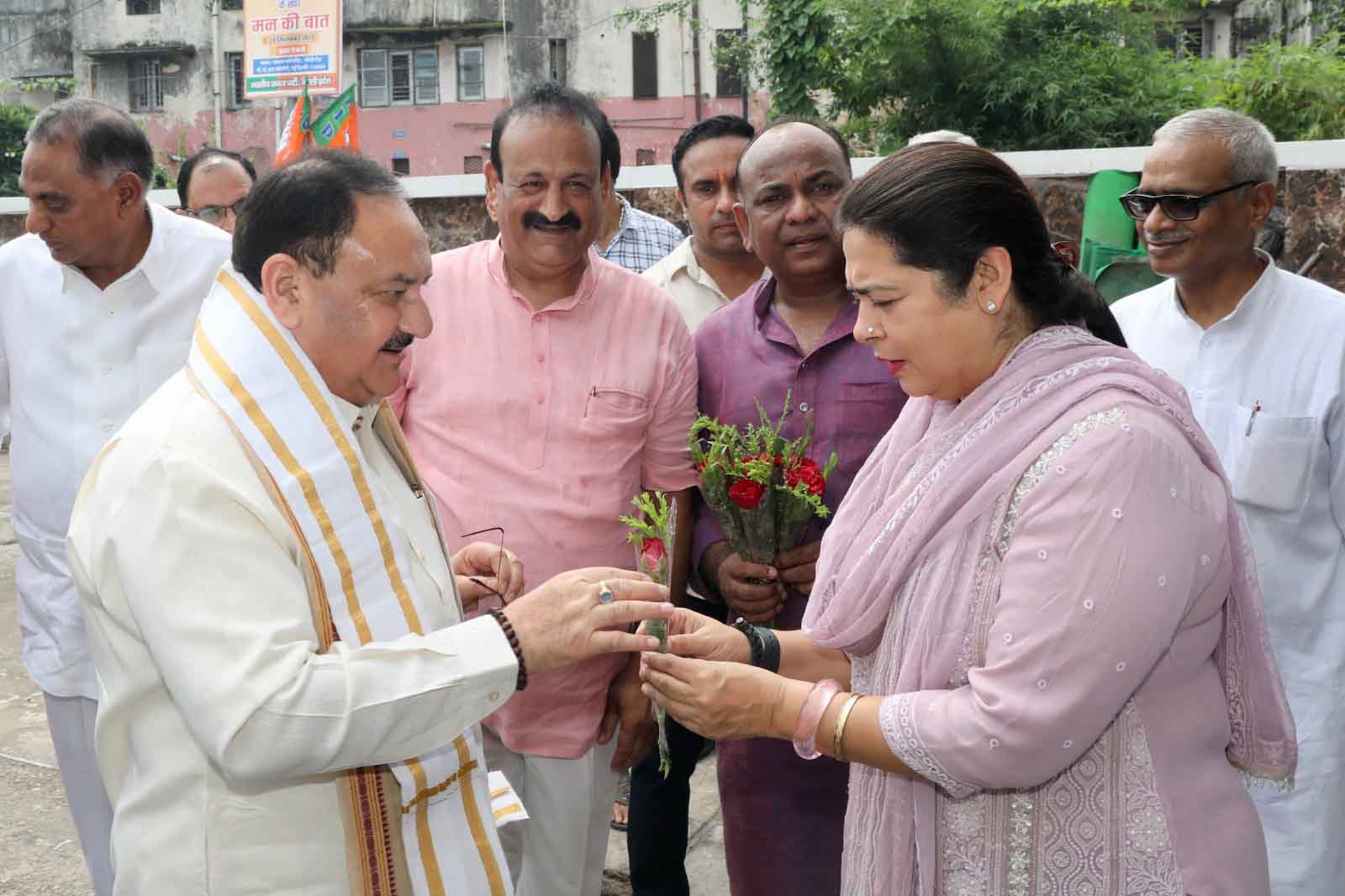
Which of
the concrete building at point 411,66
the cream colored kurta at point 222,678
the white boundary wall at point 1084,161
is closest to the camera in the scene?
the cream colored kurta at point 222,678

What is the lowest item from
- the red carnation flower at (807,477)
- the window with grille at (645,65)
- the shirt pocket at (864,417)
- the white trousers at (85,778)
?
the white trousers at (85,778)

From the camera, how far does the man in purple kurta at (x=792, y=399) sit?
3395 millimetres

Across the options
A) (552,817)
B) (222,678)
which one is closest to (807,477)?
(552,817)

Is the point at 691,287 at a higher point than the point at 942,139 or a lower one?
lower

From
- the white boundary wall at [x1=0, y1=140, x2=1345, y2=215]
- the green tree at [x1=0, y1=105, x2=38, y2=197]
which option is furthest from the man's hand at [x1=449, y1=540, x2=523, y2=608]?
the green tree at [x1=0, y1=105, x2=38, y2=197]

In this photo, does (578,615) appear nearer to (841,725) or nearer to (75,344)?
(841,725)

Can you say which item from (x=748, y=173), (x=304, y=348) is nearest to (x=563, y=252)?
(x=748, y=173)

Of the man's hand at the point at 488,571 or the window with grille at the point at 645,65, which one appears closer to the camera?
the man's hand at the point at 488,571

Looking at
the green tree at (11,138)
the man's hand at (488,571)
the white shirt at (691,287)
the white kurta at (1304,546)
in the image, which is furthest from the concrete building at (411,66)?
the man's hand at (488,571)

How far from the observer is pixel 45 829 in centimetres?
485

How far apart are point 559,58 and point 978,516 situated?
33.7 m

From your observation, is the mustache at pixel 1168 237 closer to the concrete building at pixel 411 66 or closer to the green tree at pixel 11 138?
the green tree at pixel 11 138

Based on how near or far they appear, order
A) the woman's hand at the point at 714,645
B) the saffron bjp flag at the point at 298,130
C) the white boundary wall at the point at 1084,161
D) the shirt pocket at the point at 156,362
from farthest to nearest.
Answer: the saffron bjp flag at the point at 298,130 → the white boundary wall at the point at 1084,161 → the shirt pocket at the point at 156,362 → the woman's hand at the point at 714,645

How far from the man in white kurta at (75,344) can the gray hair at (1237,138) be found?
3.10m
